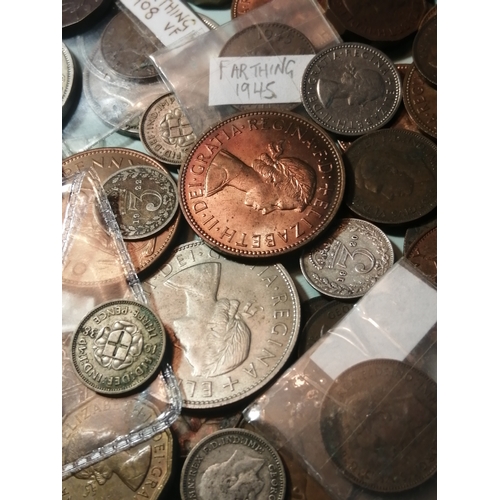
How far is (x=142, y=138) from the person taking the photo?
1.97m

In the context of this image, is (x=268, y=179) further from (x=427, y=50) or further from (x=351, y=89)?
(x=427, y=50)

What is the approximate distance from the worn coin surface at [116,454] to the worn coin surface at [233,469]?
0.07 metres

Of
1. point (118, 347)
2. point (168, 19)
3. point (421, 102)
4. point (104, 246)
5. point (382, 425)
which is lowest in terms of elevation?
point (382, 425)

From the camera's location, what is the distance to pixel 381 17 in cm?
200

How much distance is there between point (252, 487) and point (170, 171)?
3.35ft

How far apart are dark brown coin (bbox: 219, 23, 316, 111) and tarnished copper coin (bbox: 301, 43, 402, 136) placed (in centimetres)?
10

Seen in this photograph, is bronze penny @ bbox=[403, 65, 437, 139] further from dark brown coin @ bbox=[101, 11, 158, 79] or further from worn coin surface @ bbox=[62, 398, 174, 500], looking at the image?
worn coin surface @ bbox=[62, 398, 174, 500]

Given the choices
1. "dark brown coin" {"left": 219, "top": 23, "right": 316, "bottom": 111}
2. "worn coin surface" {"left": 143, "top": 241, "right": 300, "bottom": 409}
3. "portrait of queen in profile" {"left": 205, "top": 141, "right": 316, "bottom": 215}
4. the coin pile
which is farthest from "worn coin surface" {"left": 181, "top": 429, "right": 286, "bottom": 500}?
"dark brown coin" {"left": 219, "top": 23, "right": 316, "bottom": 111}

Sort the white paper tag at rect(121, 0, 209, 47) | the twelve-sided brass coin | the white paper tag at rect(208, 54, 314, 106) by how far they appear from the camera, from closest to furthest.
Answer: the twelve-sided brass coin → the white paper tag at rect(208, 54, 314, 106) → the white paper tag at rect(121, 0, 209, 47)

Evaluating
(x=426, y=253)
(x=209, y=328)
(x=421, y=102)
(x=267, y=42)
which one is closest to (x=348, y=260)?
(x=426, y=253)

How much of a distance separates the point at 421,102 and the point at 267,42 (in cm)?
56

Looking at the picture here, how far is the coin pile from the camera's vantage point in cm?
149

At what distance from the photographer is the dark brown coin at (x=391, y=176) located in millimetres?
1766

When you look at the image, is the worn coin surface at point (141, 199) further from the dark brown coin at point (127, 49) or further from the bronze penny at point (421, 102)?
the bronze penny at point (421, 102)
